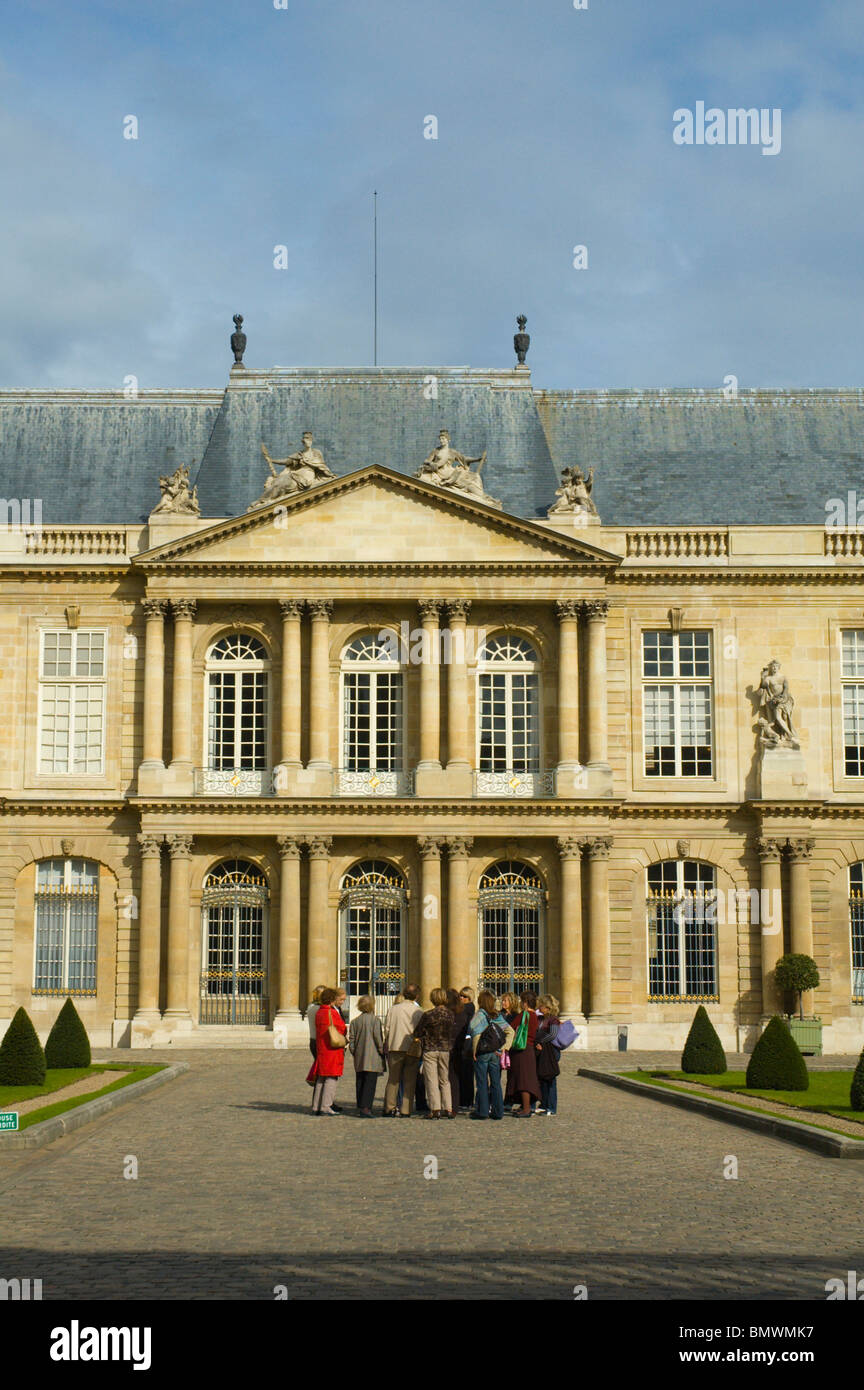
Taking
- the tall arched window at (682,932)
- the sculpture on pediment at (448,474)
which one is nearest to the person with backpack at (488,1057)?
the tall arched window at (682,932)

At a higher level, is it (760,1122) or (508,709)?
(508,709)

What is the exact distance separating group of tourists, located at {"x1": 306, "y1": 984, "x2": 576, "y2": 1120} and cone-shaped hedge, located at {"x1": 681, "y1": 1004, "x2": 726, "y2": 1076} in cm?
615

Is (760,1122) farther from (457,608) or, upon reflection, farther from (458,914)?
(457,608)

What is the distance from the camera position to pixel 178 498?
39.7 meters

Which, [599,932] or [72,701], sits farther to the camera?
[72,701]

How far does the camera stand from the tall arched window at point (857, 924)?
39375 millimetres

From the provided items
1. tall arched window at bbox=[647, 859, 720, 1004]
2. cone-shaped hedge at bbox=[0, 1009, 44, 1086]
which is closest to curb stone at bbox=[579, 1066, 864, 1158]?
cone-shaped hedge at bbox=[0, 1009, 44, 1086]

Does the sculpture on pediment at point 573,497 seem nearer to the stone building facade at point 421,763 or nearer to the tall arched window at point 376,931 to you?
the stone building facade at point 421,763

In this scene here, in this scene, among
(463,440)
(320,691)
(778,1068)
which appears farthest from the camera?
(463,440)

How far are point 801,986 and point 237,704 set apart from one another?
535 inches

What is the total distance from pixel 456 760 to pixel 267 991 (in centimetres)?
650

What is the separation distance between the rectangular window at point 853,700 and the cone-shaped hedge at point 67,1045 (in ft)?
61.8

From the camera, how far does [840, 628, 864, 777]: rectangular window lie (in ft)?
132

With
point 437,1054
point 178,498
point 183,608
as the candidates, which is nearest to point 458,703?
point 183,608
